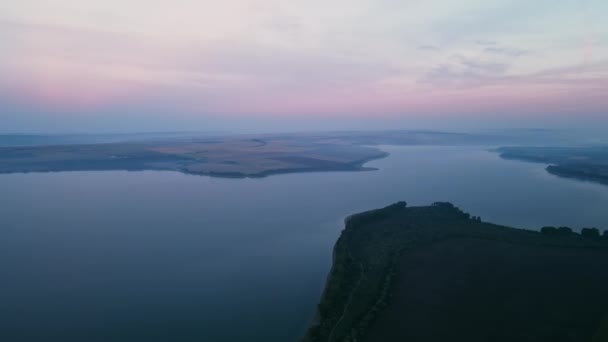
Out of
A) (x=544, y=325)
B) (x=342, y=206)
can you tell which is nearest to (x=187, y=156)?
(x=342, y=206)

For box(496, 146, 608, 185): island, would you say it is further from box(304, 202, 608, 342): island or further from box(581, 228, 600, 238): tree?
box(304, 202, 608, 342): island

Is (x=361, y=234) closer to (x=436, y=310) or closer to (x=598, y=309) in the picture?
(x=436, y=310)

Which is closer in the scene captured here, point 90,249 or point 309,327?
point 309,327

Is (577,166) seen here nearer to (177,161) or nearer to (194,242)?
(194,242)

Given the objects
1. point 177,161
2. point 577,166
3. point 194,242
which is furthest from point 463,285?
point 177,161

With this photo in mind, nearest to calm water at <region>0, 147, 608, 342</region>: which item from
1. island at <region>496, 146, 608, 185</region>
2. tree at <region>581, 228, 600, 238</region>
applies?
tree at <region>581, 228, 600, 238</region>

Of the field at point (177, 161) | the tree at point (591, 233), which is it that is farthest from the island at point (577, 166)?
the tree at point (591, 233)
